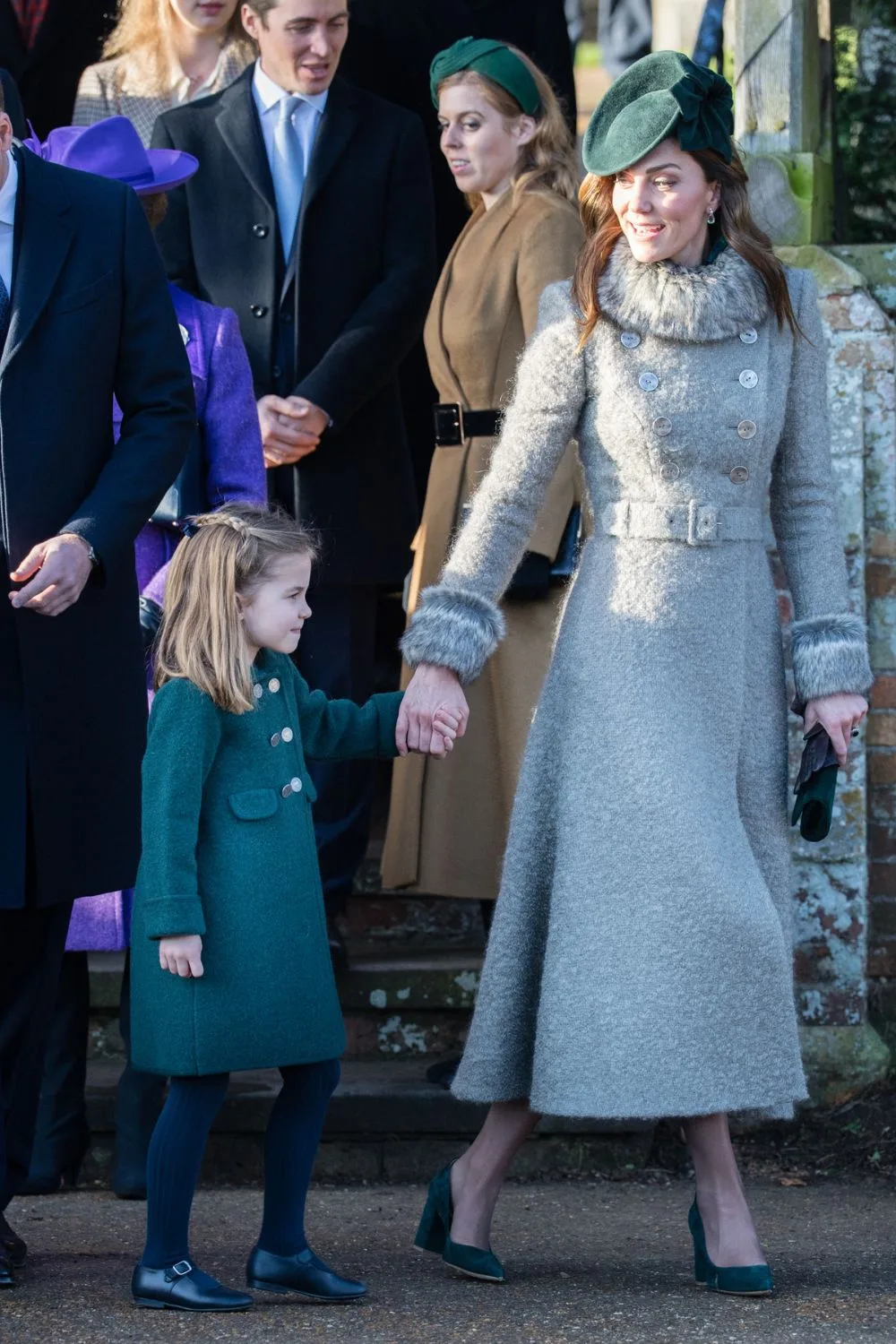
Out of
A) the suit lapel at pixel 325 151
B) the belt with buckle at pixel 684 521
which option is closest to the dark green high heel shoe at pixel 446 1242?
the belt with buckle at pixel 684 521

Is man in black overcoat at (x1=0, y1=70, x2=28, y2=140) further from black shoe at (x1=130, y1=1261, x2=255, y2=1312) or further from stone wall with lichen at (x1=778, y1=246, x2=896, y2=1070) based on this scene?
stone wall with lichen at (x1=778, y1=246, x2=896, y2=1070)

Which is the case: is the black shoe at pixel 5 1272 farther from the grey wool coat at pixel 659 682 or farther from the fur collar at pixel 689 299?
Result: the fur collar at pixel 689 299

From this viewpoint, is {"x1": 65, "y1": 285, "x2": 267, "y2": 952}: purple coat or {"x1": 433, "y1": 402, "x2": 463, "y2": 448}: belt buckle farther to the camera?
{"x1": 433, "y1": 402, "x2": 463, "y2": 448}: belt buckle

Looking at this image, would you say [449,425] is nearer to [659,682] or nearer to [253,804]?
[659,682]

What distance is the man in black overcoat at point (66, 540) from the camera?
3.31m

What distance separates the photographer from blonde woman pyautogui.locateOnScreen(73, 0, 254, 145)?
507 centimetres

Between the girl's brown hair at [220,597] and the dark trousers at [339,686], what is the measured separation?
52.1 inches

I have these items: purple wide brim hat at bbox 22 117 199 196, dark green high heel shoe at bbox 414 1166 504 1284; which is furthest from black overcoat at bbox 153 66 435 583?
dark green high heel shoe at bbox 414 1166 504 1284

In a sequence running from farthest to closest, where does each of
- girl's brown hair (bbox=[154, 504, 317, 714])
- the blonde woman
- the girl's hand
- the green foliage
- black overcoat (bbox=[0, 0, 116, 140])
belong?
black overcoat (bbox=[0, 0, 116, 140]) → the green foliage → the blonde woman → girl's brown hair (bbox=[154, 504, 317, 714]) → the girl's hand

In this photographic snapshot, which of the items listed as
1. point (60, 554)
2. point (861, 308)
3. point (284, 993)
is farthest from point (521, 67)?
point (284, 993)

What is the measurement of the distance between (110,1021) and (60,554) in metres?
1.77

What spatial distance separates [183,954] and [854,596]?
1932 millimetres

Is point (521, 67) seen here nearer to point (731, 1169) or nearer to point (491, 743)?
point (491, 743)

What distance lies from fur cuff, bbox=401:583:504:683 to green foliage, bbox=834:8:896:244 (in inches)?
96.6
